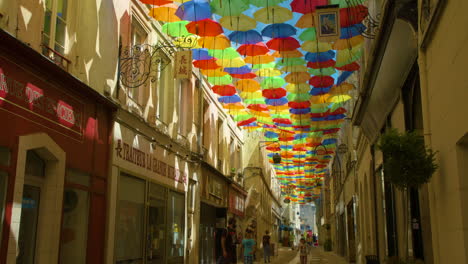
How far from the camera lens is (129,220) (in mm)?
12180

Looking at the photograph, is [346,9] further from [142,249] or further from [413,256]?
Result: [142,249]

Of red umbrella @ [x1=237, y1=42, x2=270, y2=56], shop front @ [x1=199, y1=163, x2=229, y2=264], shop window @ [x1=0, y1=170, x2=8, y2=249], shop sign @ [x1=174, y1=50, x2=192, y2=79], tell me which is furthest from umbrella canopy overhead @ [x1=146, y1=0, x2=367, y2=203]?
shop window @ [x1=0, y1=170, x2=8, y2=249]

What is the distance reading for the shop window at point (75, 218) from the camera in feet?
30.1

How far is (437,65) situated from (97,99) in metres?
6.64

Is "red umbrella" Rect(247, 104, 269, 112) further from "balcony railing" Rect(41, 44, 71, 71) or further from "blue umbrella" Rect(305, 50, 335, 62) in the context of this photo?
"balcony railing" Rect(41, 44, 71, 71)

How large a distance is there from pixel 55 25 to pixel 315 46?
6947mm

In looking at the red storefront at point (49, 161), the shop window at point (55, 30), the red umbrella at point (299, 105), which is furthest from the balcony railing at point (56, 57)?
the red umbrella at point (299, 105)

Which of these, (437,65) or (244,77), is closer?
(437,65)

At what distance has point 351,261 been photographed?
26266 mm

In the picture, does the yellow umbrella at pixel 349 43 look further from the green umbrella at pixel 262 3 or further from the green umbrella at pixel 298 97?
the green umbrella at pixel 298 97

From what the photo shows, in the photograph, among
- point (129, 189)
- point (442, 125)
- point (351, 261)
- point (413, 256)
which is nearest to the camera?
point (442, 125)

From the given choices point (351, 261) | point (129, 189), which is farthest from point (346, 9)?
point (351, 261)

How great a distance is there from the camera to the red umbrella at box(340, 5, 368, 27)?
11281 millimetres

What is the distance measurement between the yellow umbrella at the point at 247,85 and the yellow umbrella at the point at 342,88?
2.67m
